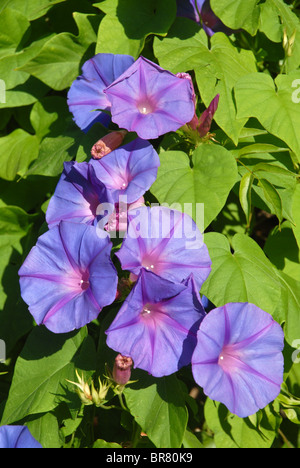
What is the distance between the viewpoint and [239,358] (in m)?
1.15

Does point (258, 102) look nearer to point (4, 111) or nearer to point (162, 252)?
point (162, 252)

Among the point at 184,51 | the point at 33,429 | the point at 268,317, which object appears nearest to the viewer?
the point at 268,317

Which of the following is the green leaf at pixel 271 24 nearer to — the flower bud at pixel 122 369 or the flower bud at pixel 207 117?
the flower bud at pixel 207 117

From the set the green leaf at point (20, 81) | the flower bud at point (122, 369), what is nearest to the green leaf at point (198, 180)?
the flower bud at point (122, 369)

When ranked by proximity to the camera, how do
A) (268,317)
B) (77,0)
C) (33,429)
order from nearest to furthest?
(268,317), (33,429), (77,0)

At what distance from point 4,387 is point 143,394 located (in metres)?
0.59

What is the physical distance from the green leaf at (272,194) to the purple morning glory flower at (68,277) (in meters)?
0.45

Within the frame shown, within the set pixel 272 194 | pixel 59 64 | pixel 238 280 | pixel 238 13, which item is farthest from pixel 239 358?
pixel 59 64

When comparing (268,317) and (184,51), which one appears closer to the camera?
(268,317)

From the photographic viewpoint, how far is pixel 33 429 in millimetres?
1293

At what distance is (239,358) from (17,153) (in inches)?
40.1

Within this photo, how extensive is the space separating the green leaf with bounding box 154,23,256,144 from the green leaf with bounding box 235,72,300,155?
0.10 feet

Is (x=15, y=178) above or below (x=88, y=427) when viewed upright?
above
